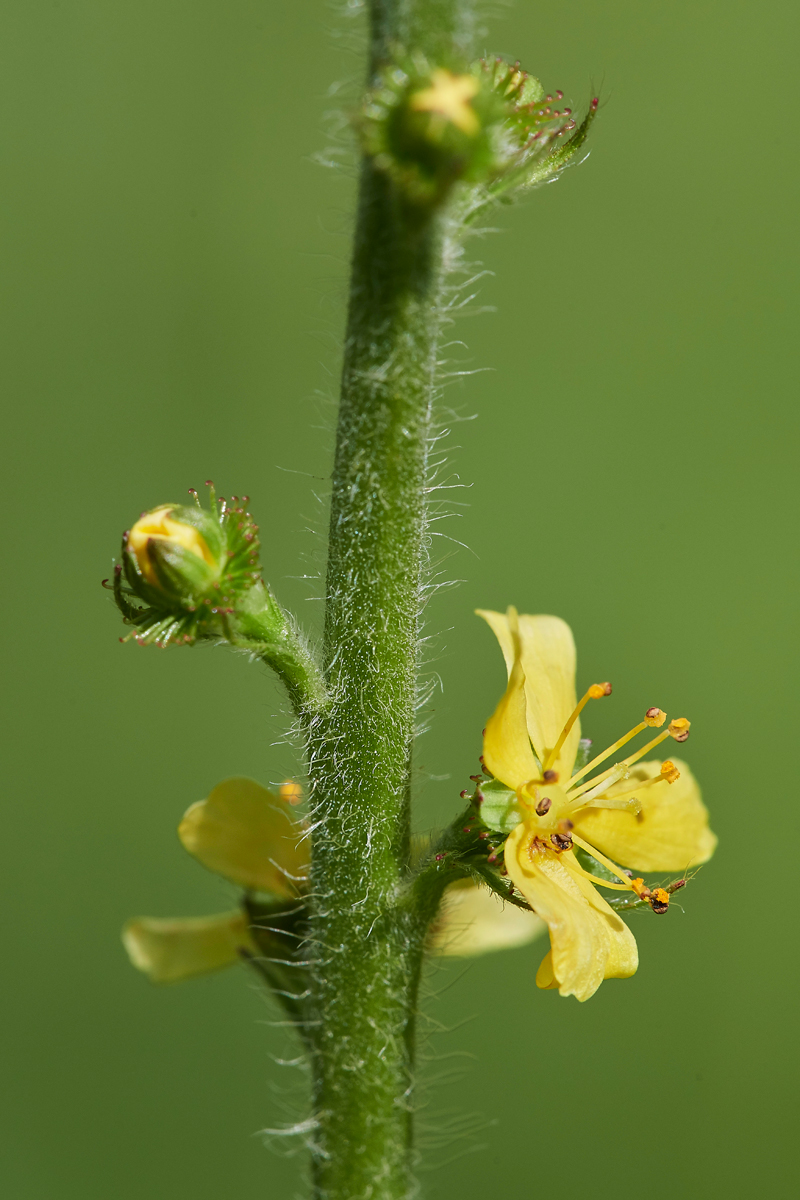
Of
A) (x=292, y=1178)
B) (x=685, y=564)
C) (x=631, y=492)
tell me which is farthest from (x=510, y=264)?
(x=292, y=1178)

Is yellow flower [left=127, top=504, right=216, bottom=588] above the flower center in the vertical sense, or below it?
above

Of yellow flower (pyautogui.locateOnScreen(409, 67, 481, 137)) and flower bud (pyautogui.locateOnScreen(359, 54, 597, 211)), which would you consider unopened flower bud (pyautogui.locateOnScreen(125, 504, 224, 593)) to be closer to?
flower bud (pyautogui.locateOnScreen(359, 54, 597, 211))

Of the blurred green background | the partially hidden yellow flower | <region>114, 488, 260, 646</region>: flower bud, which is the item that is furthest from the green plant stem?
the blurred green background

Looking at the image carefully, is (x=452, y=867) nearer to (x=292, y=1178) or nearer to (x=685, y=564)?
(x=292, y=1178)

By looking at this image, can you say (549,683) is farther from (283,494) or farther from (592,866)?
(283,494)

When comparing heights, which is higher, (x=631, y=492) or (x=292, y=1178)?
(x=631, y=492)

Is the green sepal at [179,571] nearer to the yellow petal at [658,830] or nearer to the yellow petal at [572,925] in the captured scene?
the yellow petal at [572,925]

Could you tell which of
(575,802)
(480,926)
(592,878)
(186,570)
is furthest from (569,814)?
(186,570)
